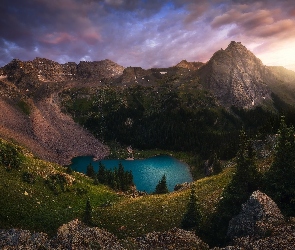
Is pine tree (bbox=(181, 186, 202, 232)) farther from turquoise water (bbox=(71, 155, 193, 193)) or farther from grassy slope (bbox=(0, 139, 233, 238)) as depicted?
turquoise water (bbox=(71, 155, 193, 193))

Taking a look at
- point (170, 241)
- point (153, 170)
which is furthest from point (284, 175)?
point (153, 170)

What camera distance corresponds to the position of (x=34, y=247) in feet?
87.0

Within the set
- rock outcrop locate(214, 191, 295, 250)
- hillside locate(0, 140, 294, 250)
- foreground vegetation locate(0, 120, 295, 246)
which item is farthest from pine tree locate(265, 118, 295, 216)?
rock outcrop locate(214, 191, 295, 250)

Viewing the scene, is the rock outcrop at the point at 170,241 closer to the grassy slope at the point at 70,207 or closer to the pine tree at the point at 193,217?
the pine tree at the point at 193,217

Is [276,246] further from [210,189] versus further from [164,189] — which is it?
[164,189]

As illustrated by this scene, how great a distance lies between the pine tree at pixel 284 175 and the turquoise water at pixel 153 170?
91.3m

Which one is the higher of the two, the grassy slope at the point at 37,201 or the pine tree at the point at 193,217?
the grassy slope at the point at 37,201

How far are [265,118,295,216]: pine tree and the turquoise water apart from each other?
9130 centimetres

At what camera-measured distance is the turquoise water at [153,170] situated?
132875 millimetres

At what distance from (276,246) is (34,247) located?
21929 millimetres

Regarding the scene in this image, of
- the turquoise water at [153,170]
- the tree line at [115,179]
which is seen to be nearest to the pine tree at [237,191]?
the tree line at [115,179]

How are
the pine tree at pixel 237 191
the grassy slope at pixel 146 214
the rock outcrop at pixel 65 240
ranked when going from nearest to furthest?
the rock outcrop at pixel 65 240
the pine tree at pixel 237 191
the grassy slope at pixel 146 214

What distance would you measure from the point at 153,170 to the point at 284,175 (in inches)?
5052

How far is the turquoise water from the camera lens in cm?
13288
